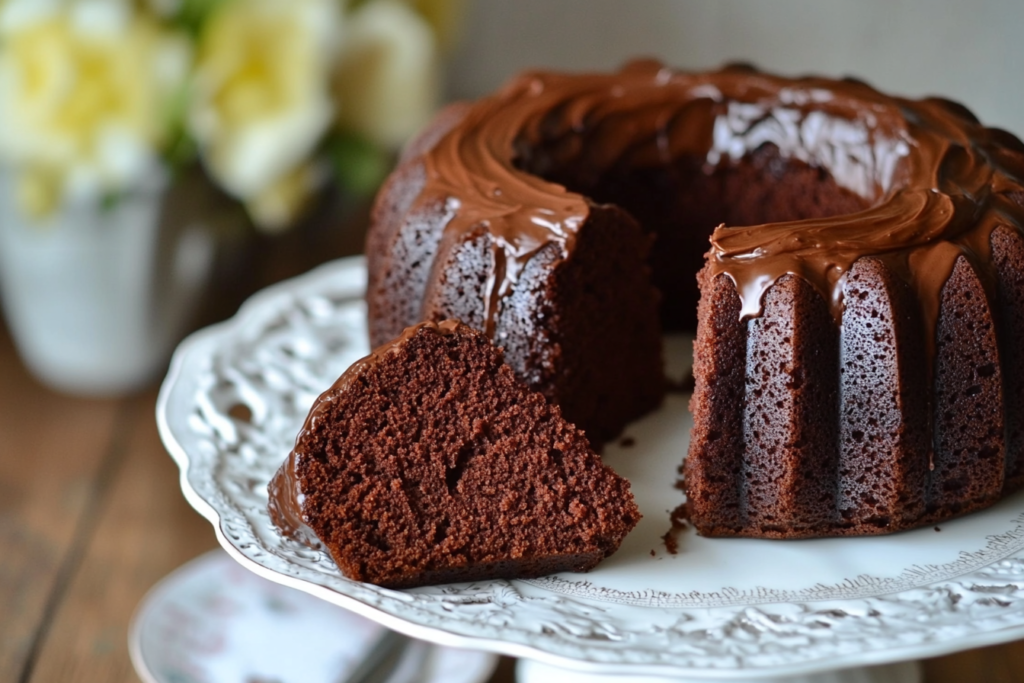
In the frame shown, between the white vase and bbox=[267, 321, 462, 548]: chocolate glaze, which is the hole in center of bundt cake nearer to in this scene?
bbox=[267, 321, 462, 548]: chocolate glaze

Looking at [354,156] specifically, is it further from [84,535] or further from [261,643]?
[261,643]

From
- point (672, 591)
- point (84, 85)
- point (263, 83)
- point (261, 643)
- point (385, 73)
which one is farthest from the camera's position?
point (385, 73)

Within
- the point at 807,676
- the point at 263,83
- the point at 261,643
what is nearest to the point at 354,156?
the point at 263,83

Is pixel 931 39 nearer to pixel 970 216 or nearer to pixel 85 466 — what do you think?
pixel 970 216

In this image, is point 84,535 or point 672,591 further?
point 84,535

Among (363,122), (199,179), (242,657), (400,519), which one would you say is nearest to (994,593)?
(400,519)

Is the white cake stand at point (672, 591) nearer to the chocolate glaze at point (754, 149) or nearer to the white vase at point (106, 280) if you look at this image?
the chocolate glaze at point (754, 149)
